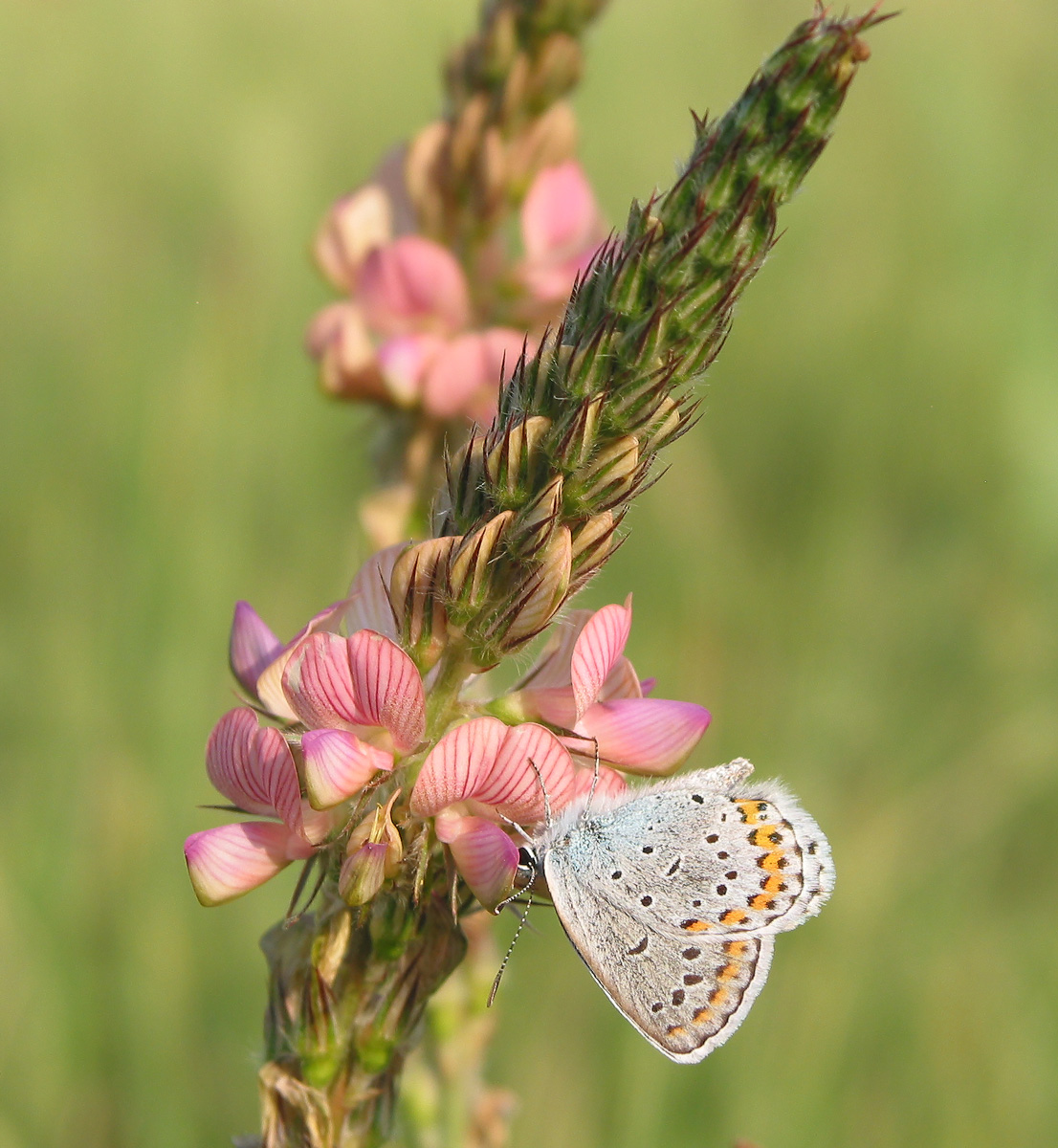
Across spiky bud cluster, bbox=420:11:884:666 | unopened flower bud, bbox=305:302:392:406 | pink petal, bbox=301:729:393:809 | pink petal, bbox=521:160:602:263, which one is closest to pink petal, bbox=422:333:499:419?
unopened flower bud, bbox=305:302:392:406

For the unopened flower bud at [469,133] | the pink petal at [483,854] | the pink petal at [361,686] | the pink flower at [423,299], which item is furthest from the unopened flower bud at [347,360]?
the pink petal at [483,854]

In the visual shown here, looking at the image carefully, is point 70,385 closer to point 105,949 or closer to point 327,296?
point 327,296

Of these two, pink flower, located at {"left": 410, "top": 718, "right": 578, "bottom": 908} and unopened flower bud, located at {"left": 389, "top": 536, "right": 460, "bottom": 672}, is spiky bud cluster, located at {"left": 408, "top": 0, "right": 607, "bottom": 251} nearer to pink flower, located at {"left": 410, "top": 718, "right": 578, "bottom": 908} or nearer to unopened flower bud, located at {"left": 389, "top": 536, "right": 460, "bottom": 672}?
unopened flower bud, located at {"left": 389, "top": 536, "right": 460, "bottom": 672}

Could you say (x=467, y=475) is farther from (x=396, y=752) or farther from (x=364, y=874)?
(x=364, y=874)

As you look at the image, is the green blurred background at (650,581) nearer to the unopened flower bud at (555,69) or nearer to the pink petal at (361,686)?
the pink petal at (361,686)

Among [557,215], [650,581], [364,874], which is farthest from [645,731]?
[650,581]

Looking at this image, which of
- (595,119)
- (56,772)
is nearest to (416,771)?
(56,772)
